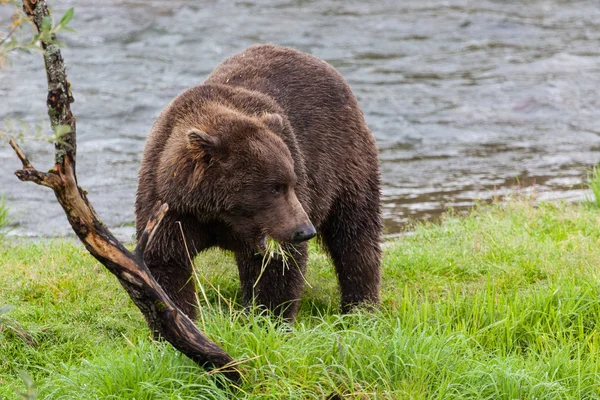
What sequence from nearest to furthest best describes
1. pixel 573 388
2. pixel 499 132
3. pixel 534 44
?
1. pixel 573 388
2. pixel 499 132
3. pixel 534 44

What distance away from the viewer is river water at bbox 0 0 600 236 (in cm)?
951

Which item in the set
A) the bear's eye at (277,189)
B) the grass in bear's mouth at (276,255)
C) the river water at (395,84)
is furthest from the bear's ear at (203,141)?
the river water at (395,84)

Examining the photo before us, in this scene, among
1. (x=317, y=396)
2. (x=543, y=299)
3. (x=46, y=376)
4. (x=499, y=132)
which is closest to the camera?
(x=317, y=396)

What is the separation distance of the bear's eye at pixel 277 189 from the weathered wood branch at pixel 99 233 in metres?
1.06

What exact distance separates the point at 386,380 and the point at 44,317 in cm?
229

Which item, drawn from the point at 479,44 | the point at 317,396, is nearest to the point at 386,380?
the point at 317,396

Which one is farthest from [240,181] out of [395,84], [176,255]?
[395,84]

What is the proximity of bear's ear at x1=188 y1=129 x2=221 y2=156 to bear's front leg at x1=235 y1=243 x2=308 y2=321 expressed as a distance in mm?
777

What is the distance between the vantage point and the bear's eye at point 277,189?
15.1 feet

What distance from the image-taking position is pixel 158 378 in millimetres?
3840

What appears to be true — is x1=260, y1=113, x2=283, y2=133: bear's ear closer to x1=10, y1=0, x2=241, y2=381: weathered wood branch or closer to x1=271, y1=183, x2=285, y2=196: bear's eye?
x1=271, y1=183, x2=285, y2=196: bear's eye

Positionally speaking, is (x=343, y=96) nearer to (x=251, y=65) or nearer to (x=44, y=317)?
(x=251, y=65)

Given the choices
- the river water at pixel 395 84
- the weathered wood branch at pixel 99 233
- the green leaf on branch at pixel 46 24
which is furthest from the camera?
the river water at pixel 395 84

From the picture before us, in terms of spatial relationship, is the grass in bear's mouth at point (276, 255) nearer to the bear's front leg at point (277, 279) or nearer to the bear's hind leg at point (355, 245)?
the bear's front leg at point (277, 279)
